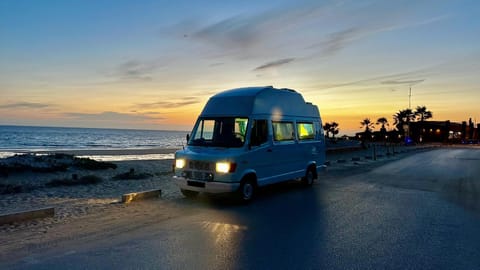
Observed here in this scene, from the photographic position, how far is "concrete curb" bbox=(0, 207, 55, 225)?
7.32 meters

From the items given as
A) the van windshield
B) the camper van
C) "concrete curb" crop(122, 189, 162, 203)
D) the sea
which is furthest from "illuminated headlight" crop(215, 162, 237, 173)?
the sea

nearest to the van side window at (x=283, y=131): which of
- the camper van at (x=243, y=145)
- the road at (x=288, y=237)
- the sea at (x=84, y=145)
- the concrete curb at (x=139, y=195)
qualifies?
the camper van at (x=243, y=145)

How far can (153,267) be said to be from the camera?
504 cm

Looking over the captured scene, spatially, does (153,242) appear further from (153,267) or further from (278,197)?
(278,197)

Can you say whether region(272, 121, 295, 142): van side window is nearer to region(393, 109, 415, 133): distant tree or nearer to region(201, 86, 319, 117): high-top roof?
region(201, 86, 319, 117): high-top roof

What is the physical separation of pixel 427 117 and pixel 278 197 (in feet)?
352

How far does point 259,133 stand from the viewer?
1031cm

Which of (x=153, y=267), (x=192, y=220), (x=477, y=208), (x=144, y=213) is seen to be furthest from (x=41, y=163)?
(x=477, y=208)

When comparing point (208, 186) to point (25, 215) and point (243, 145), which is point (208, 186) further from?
point (25, 215)

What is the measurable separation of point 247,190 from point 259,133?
5.33 feet

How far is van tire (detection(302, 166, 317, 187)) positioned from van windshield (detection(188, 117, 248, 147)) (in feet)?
13.3

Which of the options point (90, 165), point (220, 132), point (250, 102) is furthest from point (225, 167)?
point (90, 165)

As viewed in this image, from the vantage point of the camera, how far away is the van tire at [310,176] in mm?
13125

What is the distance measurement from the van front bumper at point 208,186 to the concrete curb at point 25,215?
3.21 m
